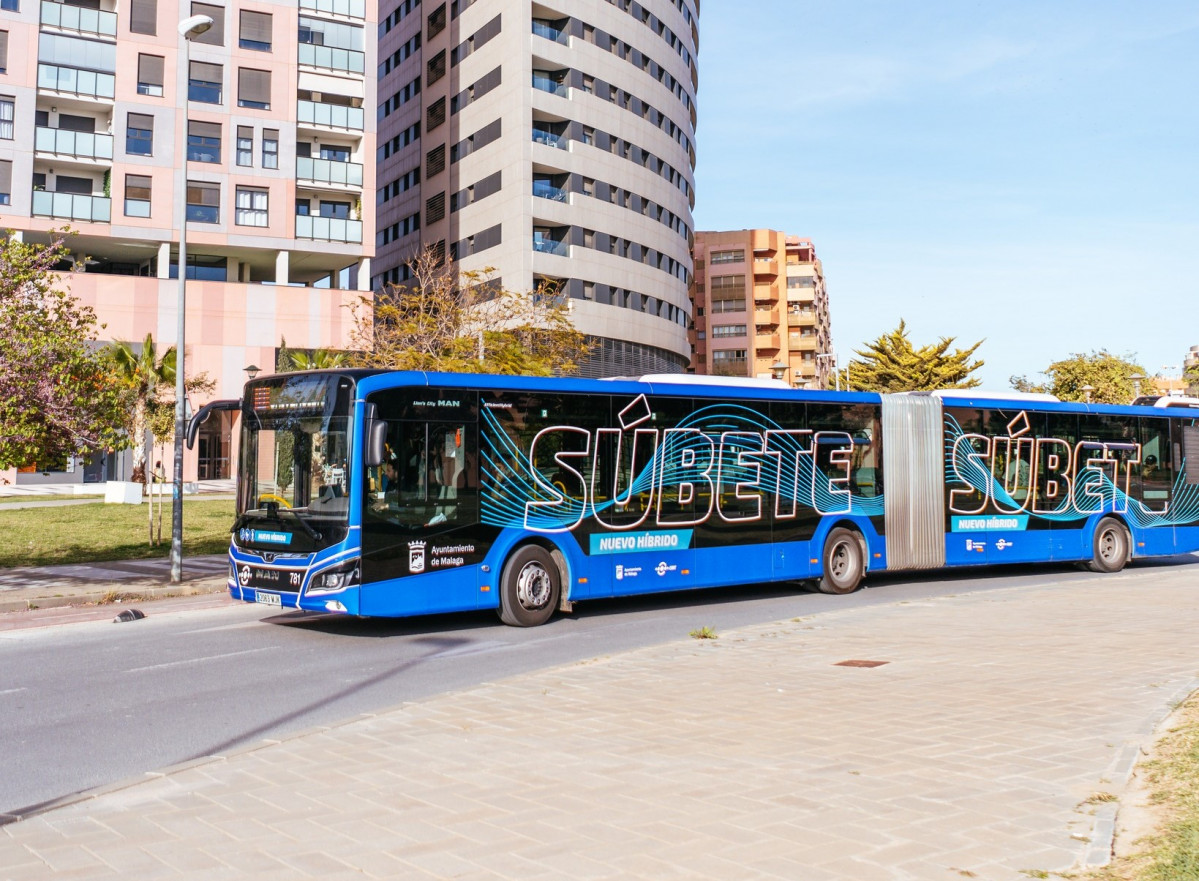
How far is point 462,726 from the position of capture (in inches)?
304

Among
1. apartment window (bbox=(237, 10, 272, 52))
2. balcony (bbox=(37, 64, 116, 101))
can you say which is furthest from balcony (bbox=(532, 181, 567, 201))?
balcony (bbox=(37, 64, 116, 101))

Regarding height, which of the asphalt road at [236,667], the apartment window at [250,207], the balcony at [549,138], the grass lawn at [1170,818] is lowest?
the asphalt road at [236,667]

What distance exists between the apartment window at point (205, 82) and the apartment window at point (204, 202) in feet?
11.8

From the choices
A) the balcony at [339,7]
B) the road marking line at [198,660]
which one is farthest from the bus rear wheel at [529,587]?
the balcony at [339,7]

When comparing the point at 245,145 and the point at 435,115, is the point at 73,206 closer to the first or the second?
the point at 245,145

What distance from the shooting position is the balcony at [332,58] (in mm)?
49875

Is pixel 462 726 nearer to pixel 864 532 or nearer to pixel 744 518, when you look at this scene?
pixel 744 518

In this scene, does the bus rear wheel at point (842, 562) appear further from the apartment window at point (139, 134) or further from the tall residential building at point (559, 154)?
the apartment window at point (139, 134)

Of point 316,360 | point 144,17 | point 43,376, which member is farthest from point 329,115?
point 43,376

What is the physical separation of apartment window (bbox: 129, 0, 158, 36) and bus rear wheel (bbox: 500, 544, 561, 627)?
41.8 metres

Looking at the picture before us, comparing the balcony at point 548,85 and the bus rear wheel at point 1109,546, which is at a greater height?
the balcony at point 548,85

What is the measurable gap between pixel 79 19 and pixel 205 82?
5156 mm

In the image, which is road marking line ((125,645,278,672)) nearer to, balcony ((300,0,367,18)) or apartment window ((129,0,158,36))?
apartment window ((129,0,158,36))

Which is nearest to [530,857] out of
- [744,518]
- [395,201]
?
[744,518]
